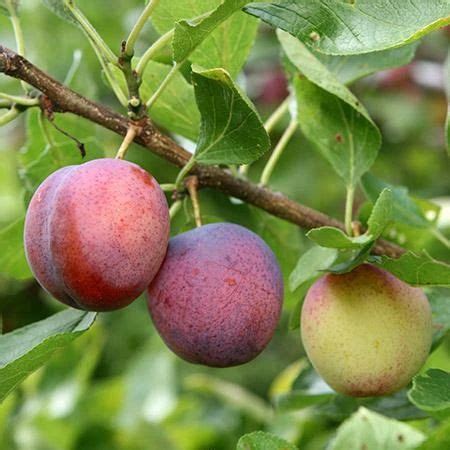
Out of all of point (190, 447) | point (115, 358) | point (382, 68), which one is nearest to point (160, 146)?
point (382, 68)

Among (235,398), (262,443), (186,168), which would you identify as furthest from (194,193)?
(235,398)

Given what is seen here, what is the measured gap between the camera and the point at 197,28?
3.43ft

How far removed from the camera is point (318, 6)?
40.9 inches

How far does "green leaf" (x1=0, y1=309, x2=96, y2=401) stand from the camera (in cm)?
105

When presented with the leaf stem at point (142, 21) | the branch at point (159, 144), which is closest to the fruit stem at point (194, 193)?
the branch at point (159, 144)

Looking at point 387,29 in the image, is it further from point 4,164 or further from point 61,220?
point 4,164

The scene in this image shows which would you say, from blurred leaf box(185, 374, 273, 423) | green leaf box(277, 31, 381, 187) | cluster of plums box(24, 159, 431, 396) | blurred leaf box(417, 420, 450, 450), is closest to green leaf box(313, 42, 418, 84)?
green leaf box(277, 31, 381, 187)

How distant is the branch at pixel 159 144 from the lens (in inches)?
43.7

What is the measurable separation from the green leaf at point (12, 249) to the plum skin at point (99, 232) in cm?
36

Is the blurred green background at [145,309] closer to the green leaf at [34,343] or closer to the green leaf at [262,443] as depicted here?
the green leaf at [34,343]

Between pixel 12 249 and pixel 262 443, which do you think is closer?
pixel 262 443

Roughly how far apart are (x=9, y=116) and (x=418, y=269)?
1.85 ft

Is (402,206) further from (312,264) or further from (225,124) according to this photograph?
(225,124)

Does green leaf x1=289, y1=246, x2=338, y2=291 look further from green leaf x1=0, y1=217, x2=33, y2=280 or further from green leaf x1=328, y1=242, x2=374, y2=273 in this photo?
green leaf x1=0, y1=217, x2=33, y2=280
